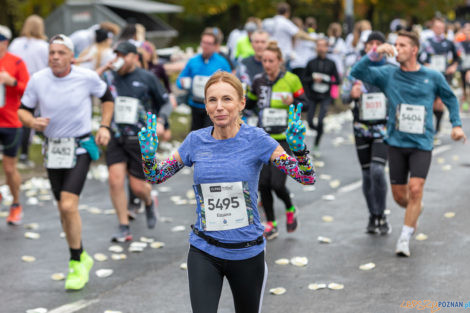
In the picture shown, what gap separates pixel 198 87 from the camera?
10688mm

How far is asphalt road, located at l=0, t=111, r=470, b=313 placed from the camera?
248 inches

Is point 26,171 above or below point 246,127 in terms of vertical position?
below

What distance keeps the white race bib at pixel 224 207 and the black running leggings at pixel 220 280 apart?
18cm

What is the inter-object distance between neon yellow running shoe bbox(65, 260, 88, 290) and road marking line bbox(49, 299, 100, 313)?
31 cm

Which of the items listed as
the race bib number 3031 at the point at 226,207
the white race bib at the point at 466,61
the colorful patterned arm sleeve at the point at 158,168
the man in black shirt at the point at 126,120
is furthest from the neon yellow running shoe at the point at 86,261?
the white race bib at the point at 466,61

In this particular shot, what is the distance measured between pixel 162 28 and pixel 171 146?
14.2 meters

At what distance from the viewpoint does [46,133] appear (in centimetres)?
699

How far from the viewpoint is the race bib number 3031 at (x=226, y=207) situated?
4352 millimetres

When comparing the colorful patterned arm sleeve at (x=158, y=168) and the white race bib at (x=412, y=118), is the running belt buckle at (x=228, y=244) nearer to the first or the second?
the colorful patterned arm sleeve at (x=158, y=168)

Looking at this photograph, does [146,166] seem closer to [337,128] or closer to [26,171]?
[26,171]

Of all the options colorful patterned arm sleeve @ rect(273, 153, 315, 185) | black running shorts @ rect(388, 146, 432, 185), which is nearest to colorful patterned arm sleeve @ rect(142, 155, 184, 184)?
colorful patterned arm sleeve @ rect(273, 153, 315, 185)

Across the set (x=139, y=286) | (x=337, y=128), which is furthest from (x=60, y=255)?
(x=337, y=128)

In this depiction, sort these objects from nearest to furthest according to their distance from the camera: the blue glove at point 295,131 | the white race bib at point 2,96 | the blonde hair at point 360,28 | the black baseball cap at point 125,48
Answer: the blue glove at point 295,131 < the black baseball cap at point 125,48 < the white race bib at point 2,96 < the blonde hair at point 360,28

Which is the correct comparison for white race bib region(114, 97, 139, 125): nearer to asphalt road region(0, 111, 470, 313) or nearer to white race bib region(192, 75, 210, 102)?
asphalt road region(0, 111, 470, 313)
